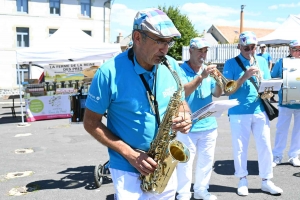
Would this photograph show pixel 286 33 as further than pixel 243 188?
Yes

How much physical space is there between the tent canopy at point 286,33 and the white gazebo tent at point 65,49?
6141mm

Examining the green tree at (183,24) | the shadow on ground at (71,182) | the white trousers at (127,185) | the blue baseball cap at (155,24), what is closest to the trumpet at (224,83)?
the blue baseball cap at (155,24)

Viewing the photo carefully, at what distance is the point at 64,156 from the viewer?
272 inches

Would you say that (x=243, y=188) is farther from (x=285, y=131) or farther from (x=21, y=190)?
(x=21, y=190)

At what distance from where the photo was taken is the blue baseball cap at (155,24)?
2.20 metres

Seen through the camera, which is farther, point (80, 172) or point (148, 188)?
point (80, 172)

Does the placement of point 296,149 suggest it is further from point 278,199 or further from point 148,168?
point 148,168

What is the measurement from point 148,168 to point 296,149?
4514 mm

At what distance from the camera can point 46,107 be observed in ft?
39.5

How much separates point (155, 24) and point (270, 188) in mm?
3351

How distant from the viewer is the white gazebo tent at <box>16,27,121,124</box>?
10.7 meters

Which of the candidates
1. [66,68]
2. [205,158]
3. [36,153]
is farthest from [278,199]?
[66,68]

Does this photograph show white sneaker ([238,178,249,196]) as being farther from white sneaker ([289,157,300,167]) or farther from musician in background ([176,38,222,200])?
white sneaker ([289,157,300,167])

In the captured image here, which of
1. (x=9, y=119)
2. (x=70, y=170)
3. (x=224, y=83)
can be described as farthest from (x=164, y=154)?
(x=9, y=119)
